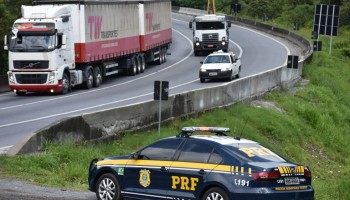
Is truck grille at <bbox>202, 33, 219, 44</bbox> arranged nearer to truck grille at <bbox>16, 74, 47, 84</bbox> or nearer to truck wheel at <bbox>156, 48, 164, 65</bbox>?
truck wheel at <bbox>156, 48, 164, 65</bbox>

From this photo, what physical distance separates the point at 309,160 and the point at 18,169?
1480cm

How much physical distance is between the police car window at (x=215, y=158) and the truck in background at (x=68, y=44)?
2486cm

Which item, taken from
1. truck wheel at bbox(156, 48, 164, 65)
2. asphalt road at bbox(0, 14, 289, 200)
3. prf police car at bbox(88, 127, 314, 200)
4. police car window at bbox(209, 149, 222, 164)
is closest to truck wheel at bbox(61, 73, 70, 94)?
asphalt road at bbox(0, 14, 289, 200)

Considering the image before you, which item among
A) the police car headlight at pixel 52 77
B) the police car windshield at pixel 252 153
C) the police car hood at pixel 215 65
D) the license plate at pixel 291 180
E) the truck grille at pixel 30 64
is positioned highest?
the police car windshield at pixel 252 153

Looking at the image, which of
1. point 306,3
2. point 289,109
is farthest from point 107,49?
point 306,3

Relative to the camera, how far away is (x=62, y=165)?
1906 centimetres

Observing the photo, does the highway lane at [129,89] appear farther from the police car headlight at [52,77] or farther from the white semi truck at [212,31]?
the white semi truck at [212,31]

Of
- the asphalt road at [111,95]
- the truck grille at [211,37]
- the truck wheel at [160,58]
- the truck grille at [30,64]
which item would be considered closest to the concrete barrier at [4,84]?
the asphalt road at [111,95]

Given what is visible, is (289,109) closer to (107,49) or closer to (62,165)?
(107,49)

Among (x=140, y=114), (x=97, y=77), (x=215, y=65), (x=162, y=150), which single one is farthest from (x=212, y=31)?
(x=162, y=150)

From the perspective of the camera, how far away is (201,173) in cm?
1341

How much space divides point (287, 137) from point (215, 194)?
19.0 meters

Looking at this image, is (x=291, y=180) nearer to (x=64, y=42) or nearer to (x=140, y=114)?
(x=140, y=114)

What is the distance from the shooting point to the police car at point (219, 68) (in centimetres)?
4556
